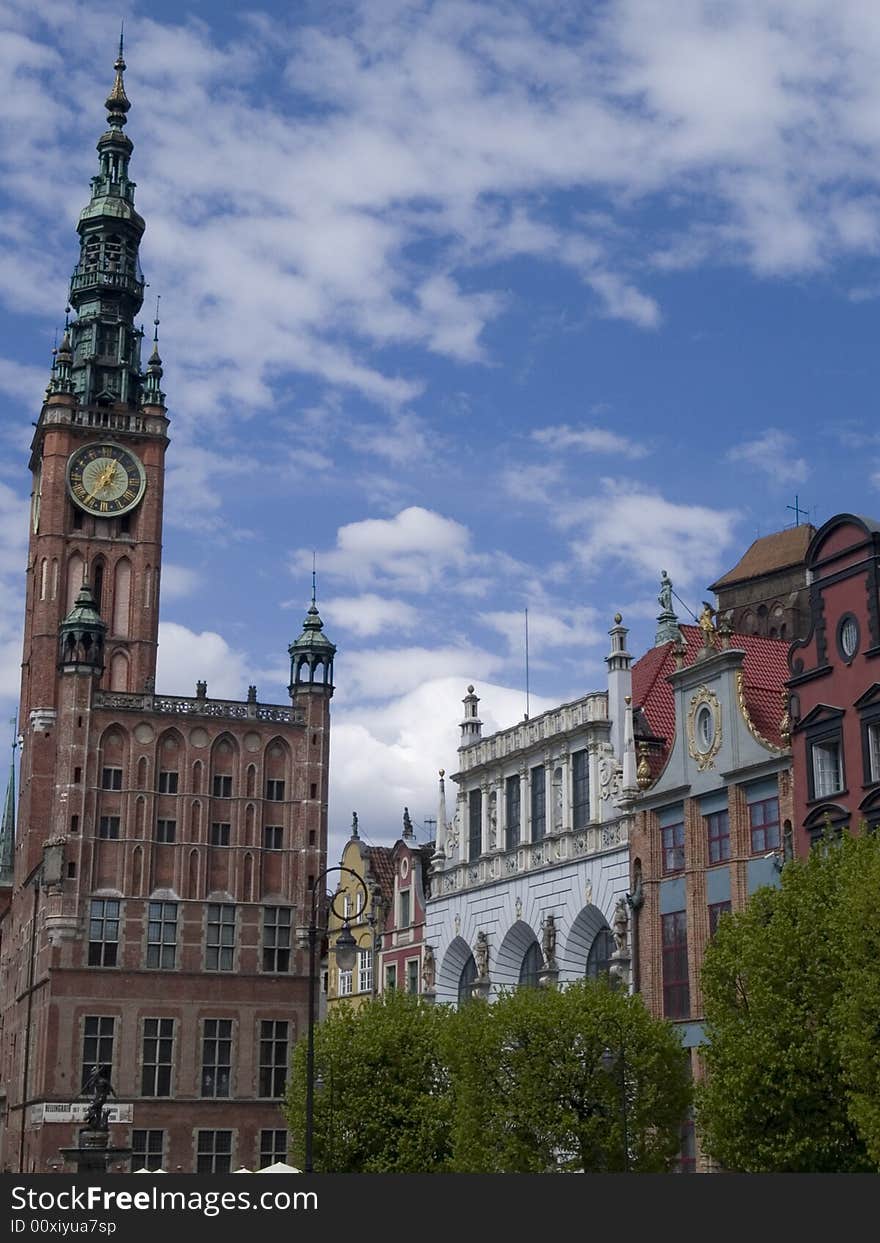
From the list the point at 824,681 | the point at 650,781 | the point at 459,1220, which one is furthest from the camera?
the point at 650,781

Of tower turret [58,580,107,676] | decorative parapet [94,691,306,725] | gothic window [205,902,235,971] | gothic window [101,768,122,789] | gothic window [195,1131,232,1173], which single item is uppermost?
tower turret [58,580,107,676]

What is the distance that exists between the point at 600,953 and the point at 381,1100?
10.0 meters

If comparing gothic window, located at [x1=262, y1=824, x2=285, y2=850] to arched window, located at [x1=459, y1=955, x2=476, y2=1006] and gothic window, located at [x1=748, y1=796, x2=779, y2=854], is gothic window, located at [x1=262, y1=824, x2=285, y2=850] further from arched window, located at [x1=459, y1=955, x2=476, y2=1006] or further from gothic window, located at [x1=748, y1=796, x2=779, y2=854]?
gothic window, located at [x1=748, y1=796, x2=779, y2=854]

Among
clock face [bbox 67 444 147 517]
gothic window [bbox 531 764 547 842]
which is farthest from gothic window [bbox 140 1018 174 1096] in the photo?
clock face [bbox 67 444 147 517]

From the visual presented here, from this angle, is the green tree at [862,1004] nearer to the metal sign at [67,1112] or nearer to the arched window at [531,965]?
the arched window at [531,965]

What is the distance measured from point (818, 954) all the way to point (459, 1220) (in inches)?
830

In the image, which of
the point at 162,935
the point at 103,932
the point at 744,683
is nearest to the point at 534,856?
the point at 744,683

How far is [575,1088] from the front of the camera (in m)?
54.9

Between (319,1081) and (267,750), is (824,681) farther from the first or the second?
(267,750)

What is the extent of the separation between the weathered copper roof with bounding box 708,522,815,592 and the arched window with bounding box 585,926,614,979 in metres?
29.5

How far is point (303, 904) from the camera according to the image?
303 ft

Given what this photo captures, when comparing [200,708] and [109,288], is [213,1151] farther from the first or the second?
[109,288]

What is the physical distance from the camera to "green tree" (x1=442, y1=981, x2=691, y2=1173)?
54.1 meters

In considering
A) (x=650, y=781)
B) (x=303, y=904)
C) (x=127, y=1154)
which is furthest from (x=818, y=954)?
(x=303, y=904)
